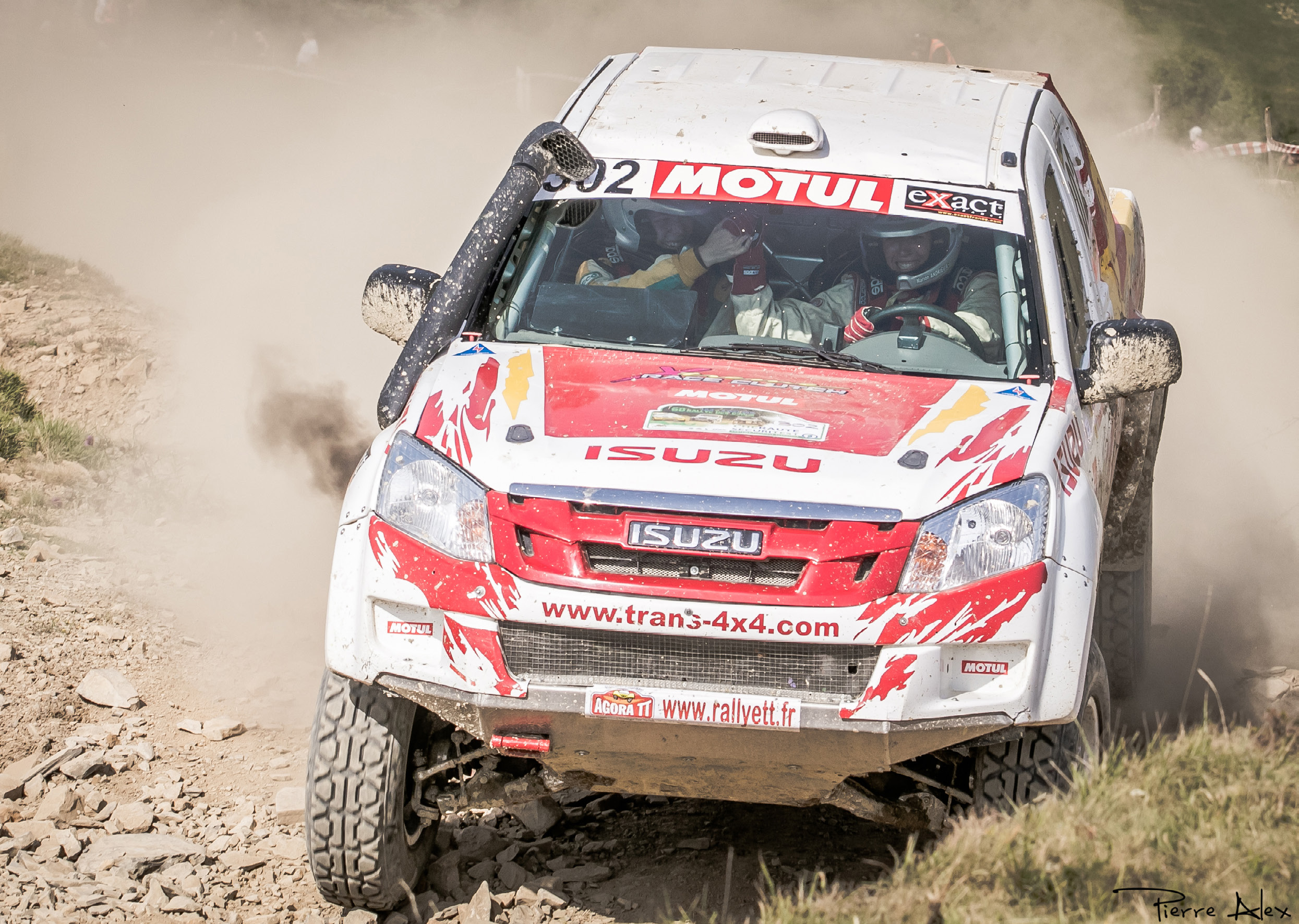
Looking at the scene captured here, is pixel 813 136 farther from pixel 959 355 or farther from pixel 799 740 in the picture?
pixel 799 740

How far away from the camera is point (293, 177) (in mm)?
15742

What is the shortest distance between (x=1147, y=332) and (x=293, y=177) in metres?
12.9

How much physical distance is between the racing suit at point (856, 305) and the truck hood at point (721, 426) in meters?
0.35

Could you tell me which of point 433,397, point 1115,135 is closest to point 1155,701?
point 433,397

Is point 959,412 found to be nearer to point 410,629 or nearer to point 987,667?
point 987,667

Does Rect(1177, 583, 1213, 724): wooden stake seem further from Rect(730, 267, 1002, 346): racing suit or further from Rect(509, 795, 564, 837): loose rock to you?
Rect(509, 795, 564, 837): loose rock

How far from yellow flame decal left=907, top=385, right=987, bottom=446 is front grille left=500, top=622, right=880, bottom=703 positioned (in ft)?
2.11

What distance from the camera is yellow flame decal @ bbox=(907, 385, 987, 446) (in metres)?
3.82

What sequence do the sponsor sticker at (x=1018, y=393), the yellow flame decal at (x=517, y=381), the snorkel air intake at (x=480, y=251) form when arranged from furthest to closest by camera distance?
the snorkel air intake at (x=480, y=251) < the sponsor sticker at (x=1018, y=393) < the yellow flame decal at (x=517, y=381)

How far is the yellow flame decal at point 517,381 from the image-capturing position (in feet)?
12.9

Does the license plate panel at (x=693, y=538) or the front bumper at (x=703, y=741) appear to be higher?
the license plate panel at (x=693, y=538)

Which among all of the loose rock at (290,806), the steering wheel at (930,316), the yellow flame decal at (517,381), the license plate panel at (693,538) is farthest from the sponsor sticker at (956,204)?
the loose rock at (290,806)

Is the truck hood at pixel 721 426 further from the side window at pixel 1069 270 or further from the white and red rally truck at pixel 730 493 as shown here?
the side window at pixel 1069 270

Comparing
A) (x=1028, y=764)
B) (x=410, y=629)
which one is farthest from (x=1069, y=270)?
(x=410, y=629)
